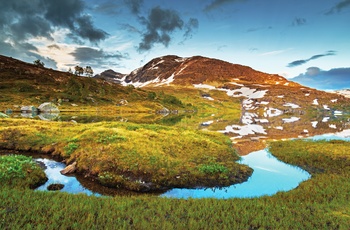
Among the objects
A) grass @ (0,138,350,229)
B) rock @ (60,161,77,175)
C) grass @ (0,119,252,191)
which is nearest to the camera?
grass @ (0,138,350,229)

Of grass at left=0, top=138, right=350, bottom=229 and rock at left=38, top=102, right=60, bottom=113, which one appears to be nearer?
grass at left=0, top=138, right=350, bottom=229

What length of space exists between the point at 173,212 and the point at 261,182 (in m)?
11.0

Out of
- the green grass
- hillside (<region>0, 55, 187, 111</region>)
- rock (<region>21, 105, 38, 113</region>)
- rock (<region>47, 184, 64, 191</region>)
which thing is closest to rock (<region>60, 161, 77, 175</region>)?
the green grass

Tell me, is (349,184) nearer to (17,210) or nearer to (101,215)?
(101,215)

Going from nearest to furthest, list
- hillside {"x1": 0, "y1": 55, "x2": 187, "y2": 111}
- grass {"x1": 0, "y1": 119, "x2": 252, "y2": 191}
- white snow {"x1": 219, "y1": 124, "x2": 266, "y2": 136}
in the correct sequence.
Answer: grass {"x1": 0, "y1": 119, "x2": 252, "y2": 191}
white snow {"x1": 219, "y1": 124, "x2": 266, "y2": 136}
hillside {"x1": 0, "y1": 55, "x2": 187, "y2": 111}

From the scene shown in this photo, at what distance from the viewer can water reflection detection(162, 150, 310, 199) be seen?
1745 centimetres

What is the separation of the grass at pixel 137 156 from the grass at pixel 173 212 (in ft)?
16.3

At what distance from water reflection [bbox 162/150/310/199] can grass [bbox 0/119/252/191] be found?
951 millimetres

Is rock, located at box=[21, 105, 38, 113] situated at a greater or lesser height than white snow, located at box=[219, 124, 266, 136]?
lesser

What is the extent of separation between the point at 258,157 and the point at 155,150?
41.6ft

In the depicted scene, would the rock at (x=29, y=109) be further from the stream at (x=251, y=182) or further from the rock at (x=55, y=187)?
Result: the rock at (x=55, y=187)

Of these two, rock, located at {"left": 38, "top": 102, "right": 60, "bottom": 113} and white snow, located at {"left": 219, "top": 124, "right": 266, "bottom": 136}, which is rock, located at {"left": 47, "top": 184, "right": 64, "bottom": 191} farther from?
rock, located at {"left": 38, "top": 102, "right": 60, "bottom": 113}

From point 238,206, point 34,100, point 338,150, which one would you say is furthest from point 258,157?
point 34,100

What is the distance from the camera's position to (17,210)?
1077 cm
